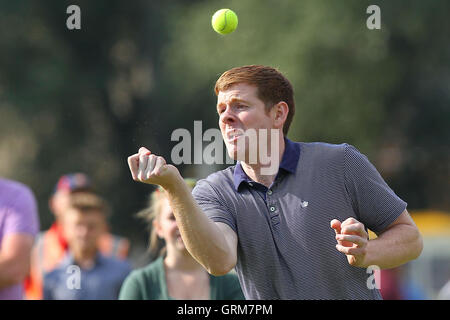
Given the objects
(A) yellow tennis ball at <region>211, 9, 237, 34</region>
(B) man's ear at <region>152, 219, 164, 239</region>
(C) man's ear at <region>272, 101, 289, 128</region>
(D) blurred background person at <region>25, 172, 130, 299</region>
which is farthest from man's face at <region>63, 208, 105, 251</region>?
(C) man's ear at <region>272, 101, 289, 128</region>

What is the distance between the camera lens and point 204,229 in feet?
13.3

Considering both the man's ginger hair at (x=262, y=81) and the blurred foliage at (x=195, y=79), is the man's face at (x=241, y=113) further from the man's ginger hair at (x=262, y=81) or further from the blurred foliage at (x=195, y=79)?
the blurred foliage at (x=195, y=79)

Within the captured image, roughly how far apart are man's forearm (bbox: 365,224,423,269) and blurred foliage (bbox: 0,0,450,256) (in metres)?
12.6

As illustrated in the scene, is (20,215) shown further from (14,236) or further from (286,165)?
(286,165)

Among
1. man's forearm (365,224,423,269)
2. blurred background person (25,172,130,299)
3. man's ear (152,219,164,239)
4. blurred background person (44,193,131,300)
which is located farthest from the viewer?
blurred background person (25,172,130,299)

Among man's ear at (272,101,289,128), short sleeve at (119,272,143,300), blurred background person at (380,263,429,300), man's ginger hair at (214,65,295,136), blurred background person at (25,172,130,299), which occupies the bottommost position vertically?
blurred background person at (380,263,429,300)

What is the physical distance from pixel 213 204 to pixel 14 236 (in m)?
1.63

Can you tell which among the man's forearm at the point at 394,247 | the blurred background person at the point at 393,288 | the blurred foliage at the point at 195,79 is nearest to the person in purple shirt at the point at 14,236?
the man's forearm at the point at 394,247

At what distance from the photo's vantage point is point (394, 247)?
442cm

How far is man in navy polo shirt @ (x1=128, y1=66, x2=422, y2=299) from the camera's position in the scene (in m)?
4.49

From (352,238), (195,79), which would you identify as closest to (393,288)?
(352,238)

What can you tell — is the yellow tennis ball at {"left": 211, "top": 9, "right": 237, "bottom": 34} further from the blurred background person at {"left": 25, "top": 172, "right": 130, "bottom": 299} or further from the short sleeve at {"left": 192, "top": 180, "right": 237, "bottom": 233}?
the blurred background person at {"left": 25, "top": 172, "right": 130, "bottom": 299}
